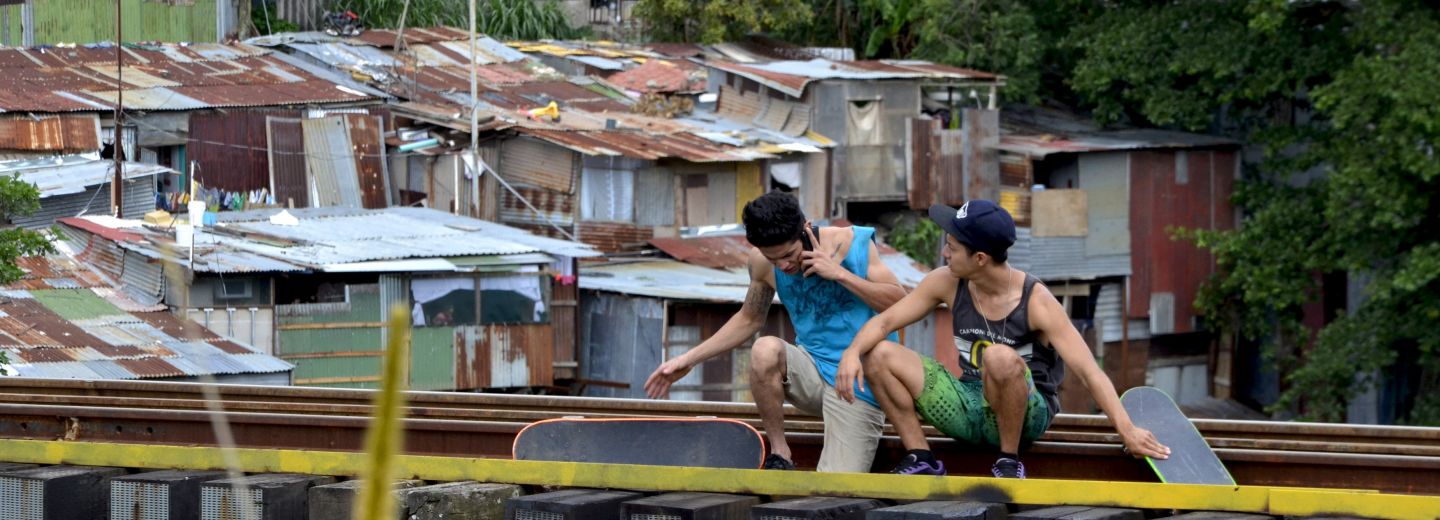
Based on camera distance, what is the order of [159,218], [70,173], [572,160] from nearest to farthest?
[159,218] → [70,173] → [572,160]

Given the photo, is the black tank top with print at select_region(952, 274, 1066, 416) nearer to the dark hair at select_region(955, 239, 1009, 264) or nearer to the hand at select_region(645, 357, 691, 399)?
the dark hair at select_region(955, 239, 1009, 264)

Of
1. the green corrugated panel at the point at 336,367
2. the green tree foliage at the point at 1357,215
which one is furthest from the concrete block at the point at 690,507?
the green tree foliage at the point at 1357,215

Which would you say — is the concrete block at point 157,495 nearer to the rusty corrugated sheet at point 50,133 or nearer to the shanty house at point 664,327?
the shanty house at point 664,327

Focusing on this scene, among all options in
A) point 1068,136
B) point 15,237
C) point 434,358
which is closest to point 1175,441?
point 15,237

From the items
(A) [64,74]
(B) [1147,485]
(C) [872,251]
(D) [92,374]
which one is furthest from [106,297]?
(B) [1147,485]

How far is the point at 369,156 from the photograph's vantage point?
2598 centimetres

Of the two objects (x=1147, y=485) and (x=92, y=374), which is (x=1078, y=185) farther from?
(x=1147, y=485)

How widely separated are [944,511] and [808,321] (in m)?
1.72

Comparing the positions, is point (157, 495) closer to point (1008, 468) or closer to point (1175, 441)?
point (1008, 468)

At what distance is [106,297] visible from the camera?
20.4 metres

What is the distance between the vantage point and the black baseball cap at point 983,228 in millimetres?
6141

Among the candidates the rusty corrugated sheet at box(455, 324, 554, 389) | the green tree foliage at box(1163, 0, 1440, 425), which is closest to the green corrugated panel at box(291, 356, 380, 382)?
the rusty corrugated sheet at box(455, 324, 554, 389)

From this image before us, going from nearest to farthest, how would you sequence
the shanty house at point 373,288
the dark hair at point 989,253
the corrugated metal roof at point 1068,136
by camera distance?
the dark hair at point 989,253 → the shanty house at point 373,288 → the corrugated metal roof at point 1068,136

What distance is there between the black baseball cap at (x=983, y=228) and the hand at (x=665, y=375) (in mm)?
1164
